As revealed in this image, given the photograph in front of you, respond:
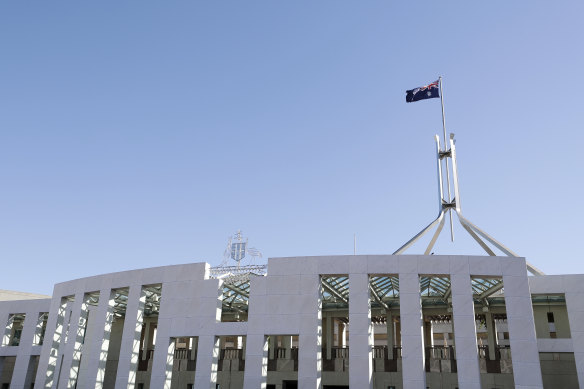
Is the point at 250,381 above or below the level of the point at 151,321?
below

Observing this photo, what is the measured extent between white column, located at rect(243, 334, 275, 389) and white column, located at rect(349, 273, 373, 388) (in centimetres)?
514

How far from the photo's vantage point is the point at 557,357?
34969 mm

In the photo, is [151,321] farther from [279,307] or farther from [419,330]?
[419,330]

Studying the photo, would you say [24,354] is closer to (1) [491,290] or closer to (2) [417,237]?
(2) [417,237]

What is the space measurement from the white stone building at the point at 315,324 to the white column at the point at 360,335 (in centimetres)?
6

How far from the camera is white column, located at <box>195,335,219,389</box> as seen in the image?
29859mm

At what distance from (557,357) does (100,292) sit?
1296 inches

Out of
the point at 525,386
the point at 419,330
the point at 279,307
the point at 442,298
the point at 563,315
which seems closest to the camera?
the point at 525,386

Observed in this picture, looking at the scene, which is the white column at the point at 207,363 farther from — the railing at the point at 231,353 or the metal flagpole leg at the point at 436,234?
the metal flagpole leg at the point at 436,234

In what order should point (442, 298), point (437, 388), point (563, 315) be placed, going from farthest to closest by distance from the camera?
point (442, 298) → point (563, 315) → point (437, 388)

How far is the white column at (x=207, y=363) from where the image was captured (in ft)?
98.0

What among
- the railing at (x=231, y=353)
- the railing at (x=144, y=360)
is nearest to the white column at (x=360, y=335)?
the railing at (x=231, y=353)

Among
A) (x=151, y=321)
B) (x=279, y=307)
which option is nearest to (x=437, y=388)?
(x=279, y=307)

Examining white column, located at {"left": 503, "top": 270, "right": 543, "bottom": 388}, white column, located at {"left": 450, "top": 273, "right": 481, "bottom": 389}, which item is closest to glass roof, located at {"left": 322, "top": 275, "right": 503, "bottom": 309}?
white column, located at {"left": 503, "top": 270, "right": 543, "bottom": 388}
